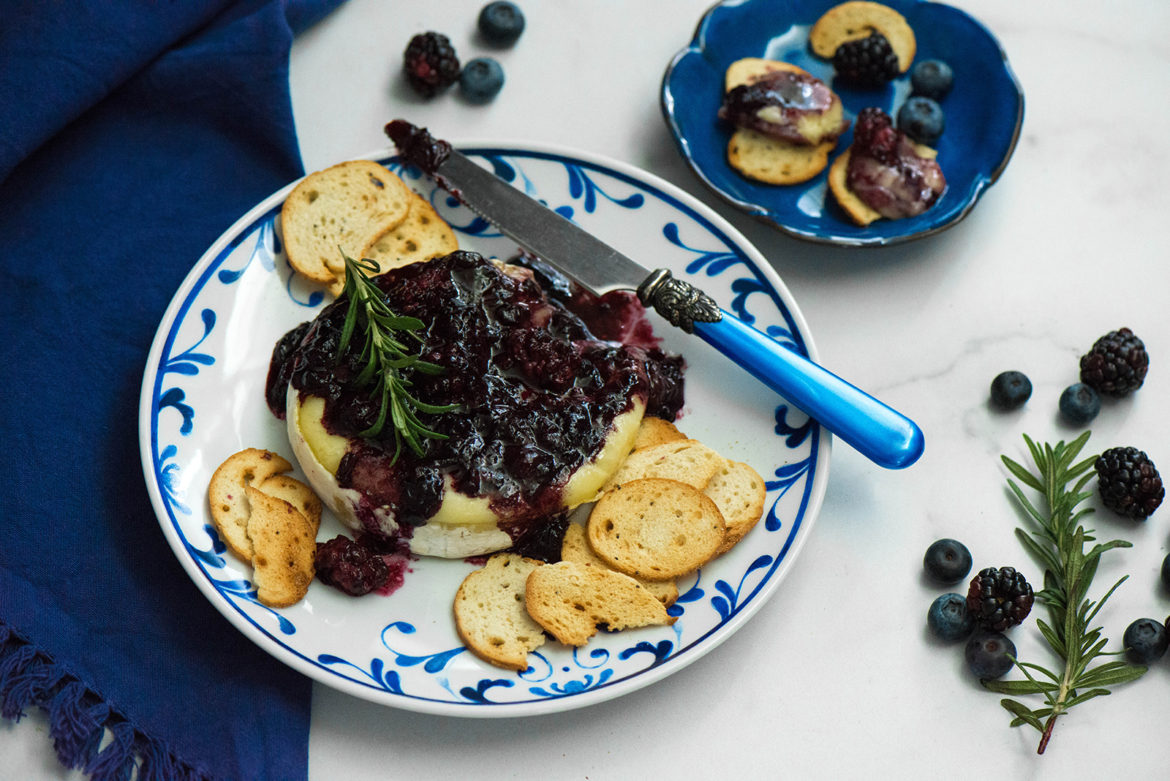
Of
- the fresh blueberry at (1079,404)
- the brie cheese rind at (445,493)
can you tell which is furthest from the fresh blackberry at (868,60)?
the brie cheese rind at (445,493)

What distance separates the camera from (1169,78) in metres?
4.36

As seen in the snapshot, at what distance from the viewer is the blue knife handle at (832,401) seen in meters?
3.19

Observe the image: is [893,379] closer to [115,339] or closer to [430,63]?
[430,63]

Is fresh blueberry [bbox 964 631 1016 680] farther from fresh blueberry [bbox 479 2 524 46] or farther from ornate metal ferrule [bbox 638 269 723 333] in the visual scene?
fresh blueberry [bbox 479 2 524 46]

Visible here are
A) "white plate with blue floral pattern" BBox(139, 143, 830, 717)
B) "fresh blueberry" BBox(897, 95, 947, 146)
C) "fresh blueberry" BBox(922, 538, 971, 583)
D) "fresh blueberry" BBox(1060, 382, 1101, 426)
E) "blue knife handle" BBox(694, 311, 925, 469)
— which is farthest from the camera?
"fresh blueberry" BBox(897, 95, 947, 146)

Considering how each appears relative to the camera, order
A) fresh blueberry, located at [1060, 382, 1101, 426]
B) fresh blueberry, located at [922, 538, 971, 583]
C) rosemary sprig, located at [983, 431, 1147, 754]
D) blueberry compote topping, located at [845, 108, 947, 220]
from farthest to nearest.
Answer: blueberry compote topping, located at [845, 108, 947, 220] < fresh blueberry, located at [1060, 382, 1101, 426] < fresh blueberry, located at [922, 538, 971, 583] < rosemary sprig, located at [983, 431, 1147, 754]

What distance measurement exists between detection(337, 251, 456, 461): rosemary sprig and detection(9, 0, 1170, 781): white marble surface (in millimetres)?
837

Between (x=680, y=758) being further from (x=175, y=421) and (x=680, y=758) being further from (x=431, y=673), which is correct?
(x=175, y=421)

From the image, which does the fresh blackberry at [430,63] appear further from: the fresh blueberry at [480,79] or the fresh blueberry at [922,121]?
the fresh blueberry at [922,121]

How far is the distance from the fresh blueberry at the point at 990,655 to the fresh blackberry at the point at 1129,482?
1.93 feet

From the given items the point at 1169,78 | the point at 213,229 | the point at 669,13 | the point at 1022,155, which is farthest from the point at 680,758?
the point at 1169,78

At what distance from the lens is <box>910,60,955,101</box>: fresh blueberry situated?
412 centimetres

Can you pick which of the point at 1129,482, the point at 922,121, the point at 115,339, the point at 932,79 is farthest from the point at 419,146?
the point at 1129,482

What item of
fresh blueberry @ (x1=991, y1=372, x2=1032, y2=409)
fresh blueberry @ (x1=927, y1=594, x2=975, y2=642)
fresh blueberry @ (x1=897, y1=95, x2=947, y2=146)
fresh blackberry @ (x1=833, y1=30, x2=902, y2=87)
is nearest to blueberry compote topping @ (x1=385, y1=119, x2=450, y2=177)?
fresh blackberry @ (x1=833, y1=30, x2=902, y2=87)
